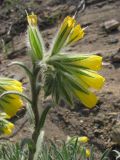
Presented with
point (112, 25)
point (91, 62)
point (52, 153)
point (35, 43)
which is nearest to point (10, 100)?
point (35, 43)

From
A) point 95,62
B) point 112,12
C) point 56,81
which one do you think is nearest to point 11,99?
point 56,81

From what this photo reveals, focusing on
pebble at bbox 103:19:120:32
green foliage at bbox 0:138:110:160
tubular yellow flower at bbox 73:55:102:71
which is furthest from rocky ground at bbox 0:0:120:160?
green foliage at bbox 0:138:110:160

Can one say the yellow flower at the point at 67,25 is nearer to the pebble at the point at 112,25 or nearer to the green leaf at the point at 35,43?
the green leaf at the point at 35,43

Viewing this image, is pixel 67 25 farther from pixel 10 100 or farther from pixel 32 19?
pixel 10 100

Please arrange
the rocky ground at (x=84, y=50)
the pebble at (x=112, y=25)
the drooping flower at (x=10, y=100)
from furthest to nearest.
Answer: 1. the pebble at (x=112, y=25)
2. the rocky ground at (x=84, y=50)
3. the drooping flower at (x=10, y=100)

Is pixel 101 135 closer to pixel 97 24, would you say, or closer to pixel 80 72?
pixel 80 72

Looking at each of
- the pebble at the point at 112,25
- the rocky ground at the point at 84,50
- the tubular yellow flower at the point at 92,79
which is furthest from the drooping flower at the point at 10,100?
the pebble at the point at 112,25
